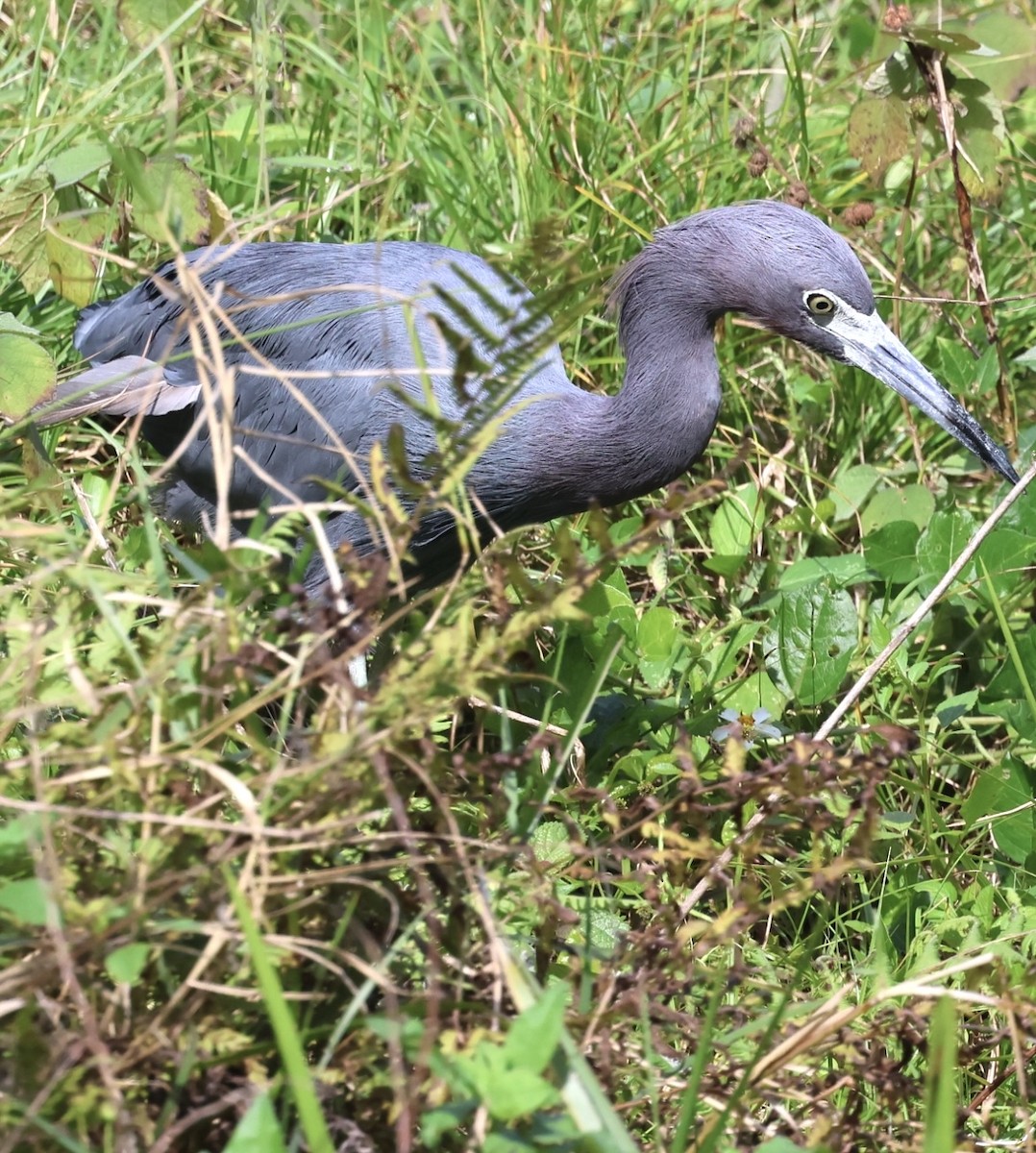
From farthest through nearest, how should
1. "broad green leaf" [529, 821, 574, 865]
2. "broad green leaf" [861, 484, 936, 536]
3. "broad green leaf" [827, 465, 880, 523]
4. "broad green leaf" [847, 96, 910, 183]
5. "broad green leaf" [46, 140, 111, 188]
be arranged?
"broad green leaf" [827, 465, 880, 523] → "broad green leaf" [861, 484, 936, 536] → "broad green leaf" [847, 96, 910, 183] → "broad green leaf" [46, 140, 111, 188] → "broad green leaf" [529, 821, 574, 865]

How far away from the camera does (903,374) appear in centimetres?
318

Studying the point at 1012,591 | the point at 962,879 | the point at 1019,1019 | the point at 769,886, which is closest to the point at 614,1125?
the point at 1019,1019

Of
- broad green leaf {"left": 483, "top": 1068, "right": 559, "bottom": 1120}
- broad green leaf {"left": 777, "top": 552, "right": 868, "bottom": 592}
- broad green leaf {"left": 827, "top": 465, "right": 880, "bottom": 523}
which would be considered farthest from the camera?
broad green leaf {"left": 827, "top": 465, "right": 880, "bottom": 523}

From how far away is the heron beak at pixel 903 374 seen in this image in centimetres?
313

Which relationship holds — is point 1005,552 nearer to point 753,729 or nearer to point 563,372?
point 753,729

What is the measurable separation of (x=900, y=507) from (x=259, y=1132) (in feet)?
8.45

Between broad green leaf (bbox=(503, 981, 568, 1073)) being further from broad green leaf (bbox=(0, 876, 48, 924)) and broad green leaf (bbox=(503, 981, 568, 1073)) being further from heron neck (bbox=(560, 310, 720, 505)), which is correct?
heron neck (bbox=(560, 310, 720, 505))

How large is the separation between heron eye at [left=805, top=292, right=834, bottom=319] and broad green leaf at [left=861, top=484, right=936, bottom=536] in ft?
2.27

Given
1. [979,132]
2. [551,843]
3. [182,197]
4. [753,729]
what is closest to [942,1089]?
[551,843]

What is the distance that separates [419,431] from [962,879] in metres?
1.42

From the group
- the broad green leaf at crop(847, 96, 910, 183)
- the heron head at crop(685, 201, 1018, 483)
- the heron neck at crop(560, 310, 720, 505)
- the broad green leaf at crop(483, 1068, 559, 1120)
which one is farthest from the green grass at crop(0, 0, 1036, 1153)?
the heron head at crop(685, 201, 1018, 483)

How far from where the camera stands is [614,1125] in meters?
1.57

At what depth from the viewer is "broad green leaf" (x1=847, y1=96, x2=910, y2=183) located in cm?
342

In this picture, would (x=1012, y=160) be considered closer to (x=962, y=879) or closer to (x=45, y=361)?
(x=962, y=879)
